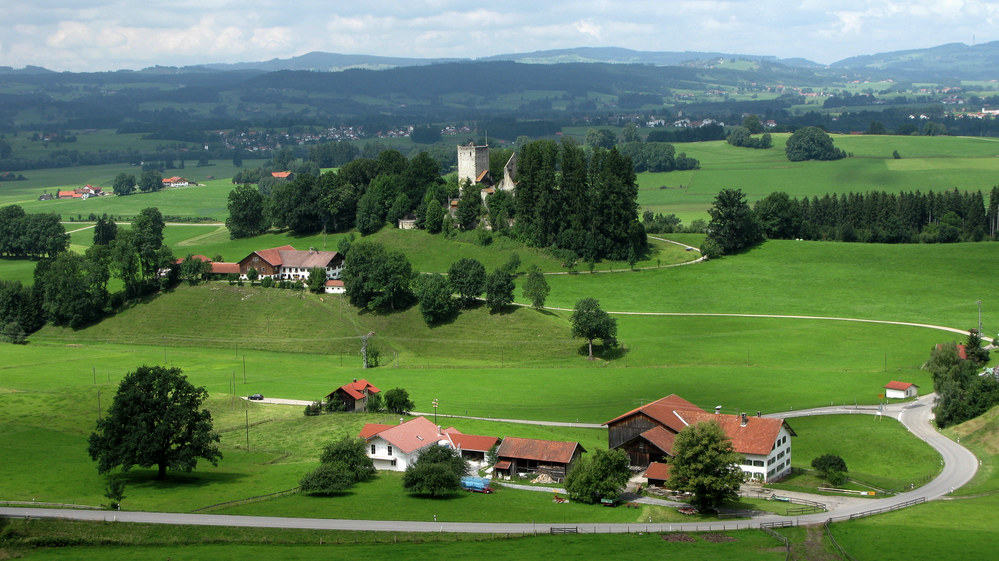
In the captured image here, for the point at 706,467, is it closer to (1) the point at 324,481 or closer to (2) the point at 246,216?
(1) the point at 324,481

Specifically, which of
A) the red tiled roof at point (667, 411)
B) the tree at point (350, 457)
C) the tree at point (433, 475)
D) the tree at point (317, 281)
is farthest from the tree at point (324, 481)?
the tree at point (317, 281)

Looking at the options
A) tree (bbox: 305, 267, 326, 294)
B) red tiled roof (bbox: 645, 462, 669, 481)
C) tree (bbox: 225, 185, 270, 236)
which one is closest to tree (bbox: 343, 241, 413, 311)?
tree (bbox: 305, 267, 326, 294)

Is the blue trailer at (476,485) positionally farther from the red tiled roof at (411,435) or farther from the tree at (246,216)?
the tree at (246,216)

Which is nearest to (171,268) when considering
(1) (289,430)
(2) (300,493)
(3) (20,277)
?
(3) (20,277)

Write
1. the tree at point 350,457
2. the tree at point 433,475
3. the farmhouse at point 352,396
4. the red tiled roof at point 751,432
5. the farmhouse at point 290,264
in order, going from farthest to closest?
1. the farmhouse at point 290,264
2. the farmhouse at point 352,396
3. the red tiled roof at point 751,432
4. the tree at point 350,457
5. the tree at point 433,475

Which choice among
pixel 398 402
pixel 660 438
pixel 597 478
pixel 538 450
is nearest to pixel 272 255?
pixel 398 402

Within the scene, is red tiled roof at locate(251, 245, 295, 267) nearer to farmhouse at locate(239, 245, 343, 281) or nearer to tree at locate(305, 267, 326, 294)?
farmhouse at locate(239, 245, 343, 281)
